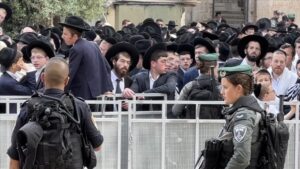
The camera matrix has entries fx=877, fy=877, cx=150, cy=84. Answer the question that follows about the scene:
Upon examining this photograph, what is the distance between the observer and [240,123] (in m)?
6.25

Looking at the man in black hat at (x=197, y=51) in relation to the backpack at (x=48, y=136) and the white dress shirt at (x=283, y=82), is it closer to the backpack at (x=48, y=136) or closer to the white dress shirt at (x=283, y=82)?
the white dress shirt at (x=283, y=82)

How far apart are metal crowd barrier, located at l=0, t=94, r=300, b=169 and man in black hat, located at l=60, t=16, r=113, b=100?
765 millimetres

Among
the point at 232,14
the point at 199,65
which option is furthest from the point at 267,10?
the point at 199,65

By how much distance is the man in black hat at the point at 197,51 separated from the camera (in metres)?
11.1

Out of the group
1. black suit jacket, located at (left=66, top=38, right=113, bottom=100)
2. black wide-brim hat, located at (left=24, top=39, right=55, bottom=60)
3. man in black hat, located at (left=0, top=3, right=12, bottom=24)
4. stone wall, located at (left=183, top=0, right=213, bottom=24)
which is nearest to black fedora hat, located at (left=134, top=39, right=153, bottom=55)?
black wide-brim hat, located at (left=24, top=39, right=55, bottom=60)

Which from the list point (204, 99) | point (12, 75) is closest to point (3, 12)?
point (12, 75)

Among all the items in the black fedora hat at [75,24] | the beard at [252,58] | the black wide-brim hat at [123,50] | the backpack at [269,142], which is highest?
the black fedora hat at [75,24]

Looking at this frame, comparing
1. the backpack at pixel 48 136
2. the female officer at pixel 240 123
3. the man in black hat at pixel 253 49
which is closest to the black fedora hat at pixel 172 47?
the man in black hat at pixel 253 49

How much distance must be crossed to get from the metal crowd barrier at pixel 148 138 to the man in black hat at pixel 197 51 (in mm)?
1981

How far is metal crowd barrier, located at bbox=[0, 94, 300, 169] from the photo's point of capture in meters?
8.98

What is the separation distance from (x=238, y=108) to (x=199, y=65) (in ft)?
11.6

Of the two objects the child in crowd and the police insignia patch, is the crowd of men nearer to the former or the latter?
the child in crowd

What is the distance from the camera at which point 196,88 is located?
9.54 m

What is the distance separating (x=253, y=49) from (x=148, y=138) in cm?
336
